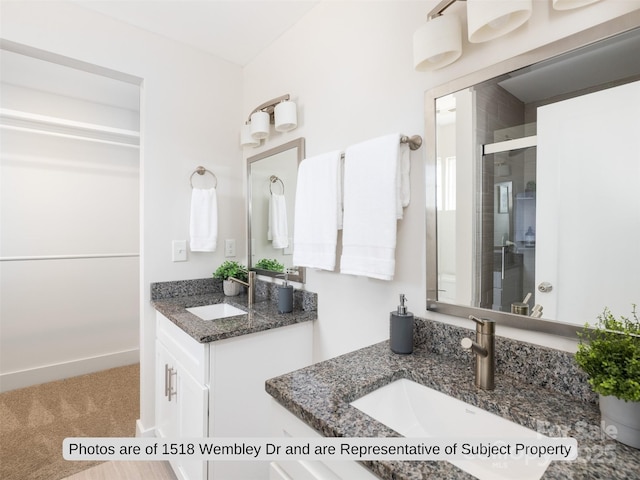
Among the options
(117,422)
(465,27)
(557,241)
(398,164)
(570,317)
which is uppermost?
(465,27)

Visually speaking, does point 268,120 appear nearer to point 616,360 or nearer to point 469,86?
point 469,86

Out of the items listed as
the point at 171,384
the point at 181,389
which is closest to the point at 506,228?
the point at 181,389

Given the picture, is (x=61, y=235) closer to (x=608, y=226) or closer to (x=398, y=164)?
(x=398, y=164)

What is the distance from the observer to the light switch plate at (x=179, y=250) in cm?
194

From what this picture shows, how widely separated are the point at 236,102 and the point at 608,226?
6.91 ft

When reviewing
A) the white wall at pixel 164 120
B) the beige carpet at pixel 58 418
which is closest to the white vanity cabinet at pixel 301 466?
the white wall at pixel 164 120

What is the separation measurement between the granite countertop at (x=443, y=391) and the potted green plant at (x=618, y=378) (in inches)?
1.5

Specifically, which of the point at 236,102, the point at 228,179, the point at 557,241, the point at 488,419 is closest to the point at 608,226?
the point at 557,241

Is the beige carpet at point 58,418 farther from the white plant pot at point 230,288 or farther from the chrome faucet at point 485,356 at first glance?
the chrome faucet at point 485,356

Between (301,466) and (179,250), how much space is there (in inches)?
60.1

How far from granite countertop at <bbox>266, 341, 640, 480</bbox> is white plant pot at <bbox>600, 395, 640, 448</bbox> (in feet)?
0.05

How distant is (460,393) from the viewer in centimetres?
84

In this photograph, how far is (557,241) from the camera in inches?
33.3

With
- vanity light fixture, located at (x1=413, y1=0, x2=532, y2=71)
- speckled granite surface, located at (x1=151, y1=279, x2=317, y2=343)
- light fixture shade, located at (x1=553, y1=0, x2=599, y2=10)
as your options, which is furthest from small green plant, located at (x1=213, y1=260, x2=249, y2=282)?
light fixture shade, located at (x1=553, y1=0, x2=599, y2=10)
